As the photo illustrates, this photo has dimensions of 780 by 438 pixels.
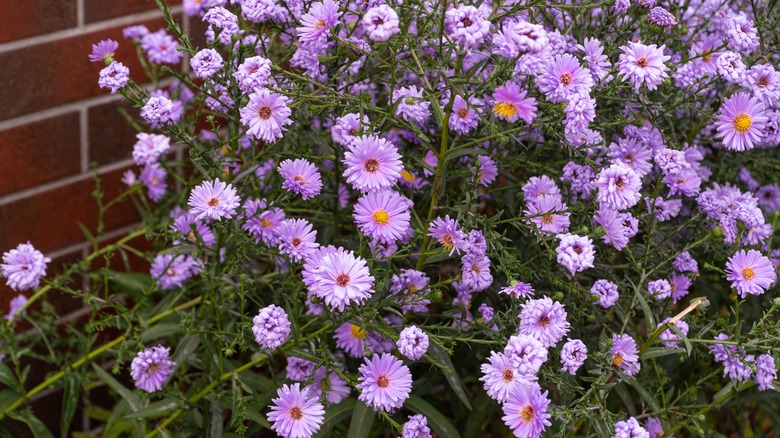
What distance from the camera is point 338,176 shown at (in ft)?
5.07

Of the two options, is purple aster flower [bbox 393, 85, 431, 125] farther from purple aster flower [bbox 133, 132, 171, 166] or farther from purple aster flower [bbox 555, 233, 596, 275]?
Answer: purple aster flower [bbox 133, 132, 171, 166]

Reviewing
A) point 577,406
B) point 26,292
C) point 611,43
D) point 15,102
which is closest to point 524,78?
point 611,43

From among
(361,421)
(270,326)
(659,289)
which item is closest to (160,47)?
(270,326)

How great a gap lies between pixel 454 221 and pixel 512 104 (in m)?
0.20

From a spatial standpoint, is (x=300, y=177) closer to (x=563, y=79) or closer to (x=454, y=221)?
(x=454, y=221)

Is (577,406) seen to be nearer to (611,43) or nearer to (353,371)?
(353,371)

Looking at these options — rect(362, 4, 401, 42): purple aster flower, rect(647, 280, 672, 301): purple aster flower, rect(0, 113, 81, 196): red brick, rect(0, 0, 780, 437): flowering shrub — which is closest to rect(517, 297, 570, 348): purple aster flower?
rect(0, 0, 780, 437): flowering shrub

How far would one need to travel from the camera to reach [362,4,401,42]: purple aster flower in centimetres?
113

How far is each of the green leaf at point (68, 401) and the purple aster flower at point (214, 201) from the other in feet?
1.94

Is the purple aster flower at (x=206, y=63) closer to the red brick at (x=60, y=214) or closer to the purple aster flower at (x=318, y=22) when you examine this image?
the purple aster flower at (x=318, y=22)

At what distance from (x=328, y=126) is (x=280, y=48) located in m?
0.17

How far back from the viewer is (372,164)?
1.28m

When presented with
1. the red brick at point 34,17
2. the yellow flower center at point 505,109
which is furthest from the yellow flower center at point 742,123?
the red brick at point 34,17

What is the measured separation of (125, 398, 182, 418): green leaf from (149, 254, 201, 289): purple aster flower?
26cm
